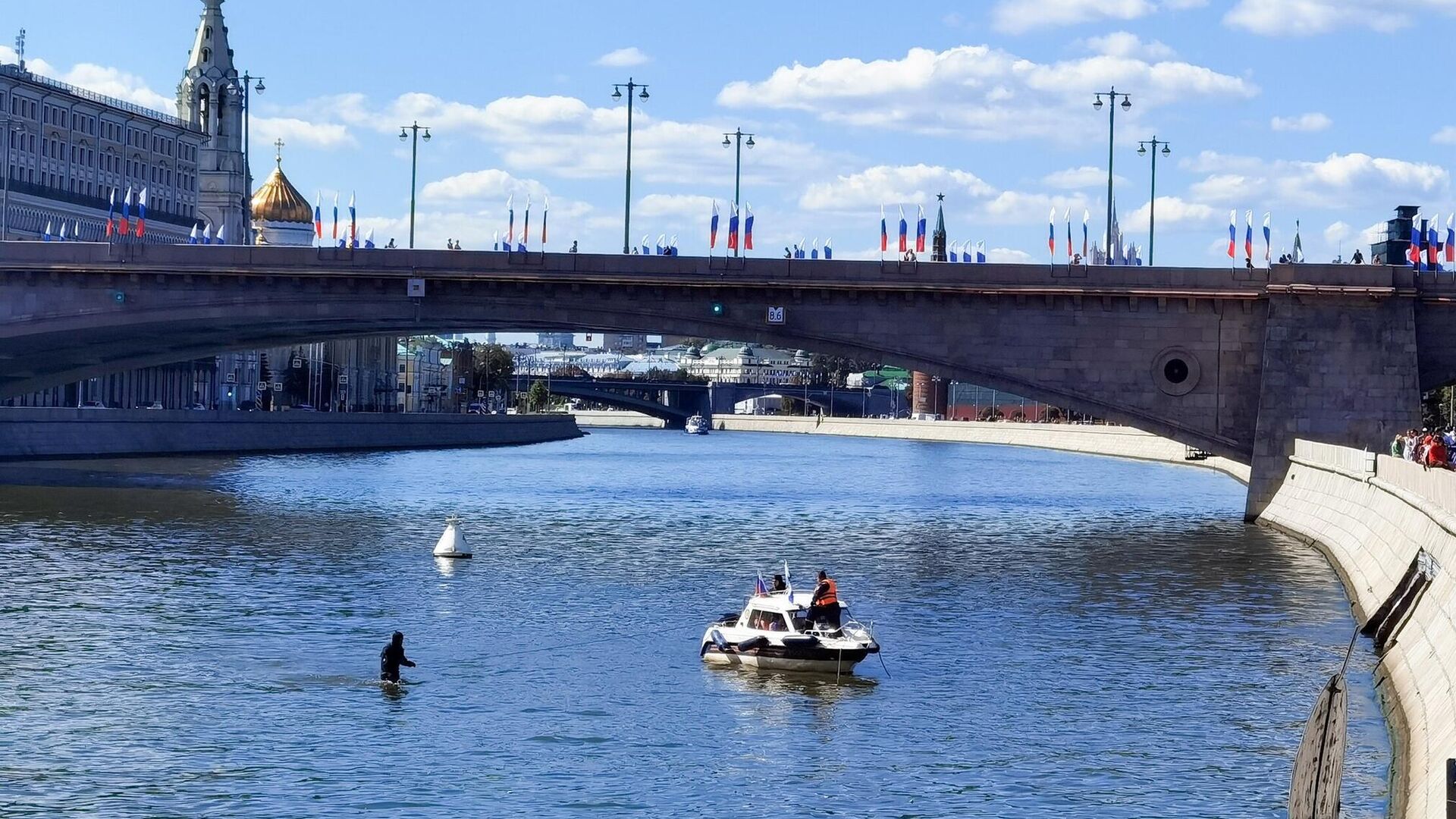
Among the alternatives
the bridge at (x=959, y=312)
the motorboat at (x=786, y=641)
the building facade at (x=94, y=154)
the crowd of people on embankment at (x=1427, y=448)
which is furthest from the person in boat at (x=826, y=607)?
the building facade at (x=94, y=154)

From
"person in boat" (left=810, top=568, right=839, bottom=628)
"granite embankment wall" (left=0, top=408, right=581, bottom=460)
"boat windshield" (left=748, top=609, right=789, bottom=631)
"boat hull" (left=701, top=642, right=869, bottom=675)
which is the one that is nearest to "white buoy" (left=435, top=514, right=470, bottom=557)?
"boat windshield" (left=748, top=609, right=789, bottom=631)

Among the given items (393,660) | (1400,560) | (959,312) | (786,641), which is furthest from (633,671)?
(959,312)

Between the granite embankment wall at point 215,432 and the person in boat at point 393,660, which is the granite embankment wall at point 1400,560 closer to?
the person in boat at point 393,660

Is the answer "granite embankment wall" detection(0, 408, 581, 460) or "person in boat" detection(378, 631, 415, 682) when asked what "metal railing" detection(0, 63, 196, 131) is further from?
"person in boat" detection(378, 631, 415, 682)

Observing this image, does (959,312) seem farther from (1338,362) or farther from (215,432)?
(215,432)

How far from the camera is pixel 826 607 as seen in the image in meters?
39.9

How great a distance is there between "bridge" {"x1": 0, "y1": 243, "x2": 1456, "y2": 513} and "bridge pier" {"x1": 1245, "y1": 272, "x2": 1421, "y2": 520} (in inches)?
2.4

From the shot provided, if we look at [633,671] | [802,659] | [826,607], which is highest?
[826,607]

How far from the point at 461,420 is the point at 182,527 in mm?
98486

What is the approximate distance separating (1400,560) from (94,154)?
146m

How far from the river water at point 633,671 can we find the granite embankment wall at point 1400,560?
828mm

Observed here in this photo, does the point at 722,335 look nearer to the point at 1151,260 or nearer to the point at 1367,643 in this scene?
the point at 1151,260

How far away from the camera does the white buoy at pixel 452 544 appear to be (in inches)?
2345

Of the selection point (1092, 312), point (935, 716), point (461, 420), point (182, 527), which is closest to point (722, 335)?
point (1092, 312)
